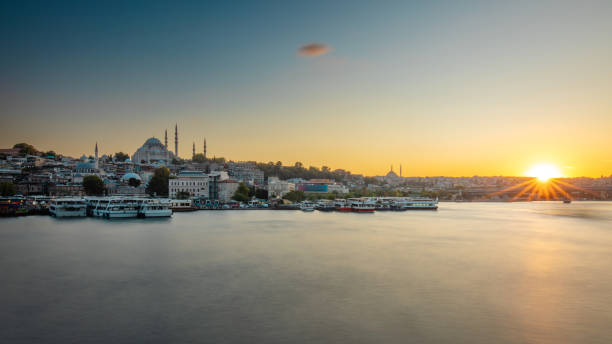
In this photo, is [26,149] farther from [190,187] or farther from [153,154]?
[190,187]

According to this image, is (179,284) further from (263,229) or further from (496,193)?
(496,193)

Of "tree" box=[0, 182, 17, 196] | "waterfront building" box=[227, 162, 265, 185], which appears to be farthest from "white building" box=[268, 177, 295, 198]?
"tree" box=[0, 182, 17, 196]

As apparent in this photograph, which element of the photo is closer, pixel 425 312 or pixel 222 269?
pixel 425 312

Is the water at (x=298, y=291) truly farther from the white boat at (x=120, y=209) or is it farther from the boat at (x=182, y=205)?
the boat at (x=182, y=205)

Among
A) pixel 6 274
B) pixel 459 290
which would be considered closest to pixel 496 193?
pixel 459 290

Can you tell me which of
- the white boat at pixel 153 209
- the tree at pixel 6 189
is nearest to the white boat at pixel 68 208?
the white boat at pixel 153 209

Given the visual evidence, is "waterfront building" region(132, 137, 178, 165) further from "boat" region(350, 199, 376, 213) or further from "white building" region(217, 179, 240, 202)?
"boat" region(350, 199, 376, 213)

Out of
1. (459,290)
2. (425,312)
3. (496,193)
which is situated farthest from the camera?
(496,193)
